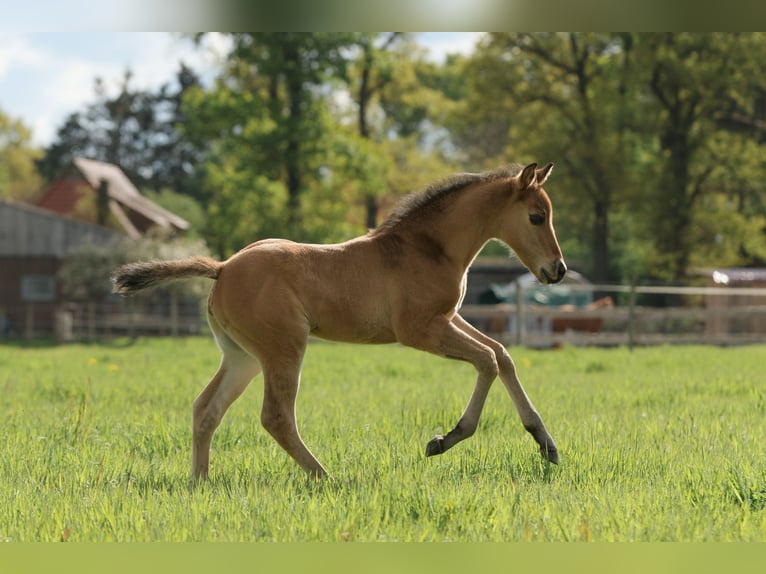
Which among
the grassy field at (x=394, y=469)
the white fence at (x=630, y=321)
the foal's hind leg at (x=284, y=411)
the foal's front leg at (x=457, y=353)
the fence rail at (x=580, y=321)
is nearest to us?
the grassy field at (x=394, y=469)

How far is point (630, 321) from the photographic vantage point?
2103 centimetres

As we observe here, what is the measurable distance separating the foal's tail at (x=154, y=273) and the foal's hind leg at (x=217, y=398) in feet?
1.59

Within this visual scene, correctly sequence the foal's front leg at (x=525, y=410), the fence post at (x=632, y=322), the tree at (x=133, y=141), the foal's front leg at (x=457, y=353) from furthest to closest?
the tree at (x=133, y=141) → the fence post at (x=632, y=322) → the foal's front leg at (x=525, y=410) → the foal's front leg at (x=457, y=353)

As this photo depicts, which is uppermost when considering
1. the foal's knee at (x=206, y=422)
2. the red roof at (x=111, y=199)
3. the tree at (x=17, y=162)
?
the tree at (x=17, y=162)

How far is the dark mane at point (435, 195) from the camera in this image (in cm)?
651

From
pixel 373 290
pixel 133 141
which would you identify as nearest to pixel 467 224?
pixel 373 290

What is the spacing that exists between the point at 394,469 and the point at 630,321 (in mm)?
15851

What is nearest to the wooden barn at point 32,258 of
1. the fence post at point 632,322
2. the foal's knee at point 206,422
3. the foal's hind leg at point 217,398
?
the fence post at point 632,322

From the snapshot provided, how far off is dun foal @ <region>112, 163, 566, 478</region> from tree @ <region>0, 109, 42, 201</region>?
56.8 meters

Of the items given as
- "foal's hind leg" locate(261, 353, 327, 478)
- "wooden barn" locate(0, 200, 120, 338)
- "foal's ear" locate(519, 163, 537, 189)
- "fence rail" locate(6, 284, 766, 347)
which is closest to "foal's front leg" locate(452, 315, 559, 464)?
"foal's ear" locate(519, 163, 537, 189)

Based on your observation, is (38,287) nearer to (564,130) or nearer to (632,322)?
(564,130)

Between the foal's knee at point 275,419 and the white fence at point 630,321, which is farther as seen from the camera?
the white fence at point 630,321

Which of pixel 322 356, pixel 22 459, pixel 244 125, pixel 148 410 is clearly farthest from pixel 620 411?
pixel 244 125

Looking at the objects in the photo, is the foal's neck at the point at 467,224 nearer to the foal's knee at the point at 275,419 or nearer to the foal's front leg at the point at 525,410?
the foal's front leg at the point at 525,410
